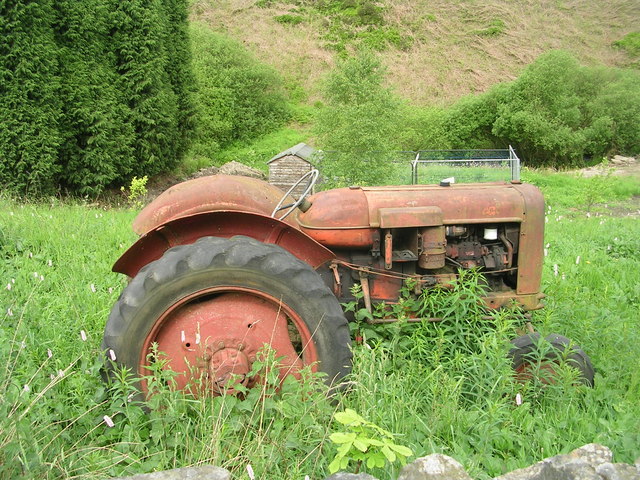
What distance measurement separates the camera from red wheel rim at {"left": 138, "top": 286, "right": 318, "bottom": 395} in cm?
261

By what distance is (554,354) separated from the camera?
3.02 m

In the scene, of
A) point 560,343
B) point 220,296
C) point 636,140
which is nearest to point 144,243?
point 220,296

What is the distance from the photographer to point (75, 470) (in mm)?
1993

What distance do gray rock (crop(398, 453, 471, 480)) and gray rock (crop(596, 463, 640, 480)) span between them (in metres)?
0.40

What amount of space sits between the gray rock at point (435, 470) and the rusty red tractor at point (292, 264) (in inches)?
39.0

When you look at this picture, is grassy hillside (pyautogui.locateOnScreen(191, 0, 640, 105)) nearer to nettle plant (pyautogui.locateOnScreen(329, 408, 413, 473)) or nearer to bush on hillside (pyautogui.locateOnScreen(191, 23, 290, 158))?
bush on hillside (pyautogui.locateOnScreen(191, 23, 290, 158))

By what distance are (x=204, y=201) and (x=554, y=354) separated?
2415mm

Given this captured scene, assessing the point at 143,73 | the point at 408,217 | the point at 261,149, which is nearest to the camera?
the point at 408,217

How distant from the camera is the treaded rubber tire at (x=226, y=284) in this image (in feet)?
8.23

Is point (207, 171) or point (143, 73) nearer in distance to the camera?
point (143, 73)

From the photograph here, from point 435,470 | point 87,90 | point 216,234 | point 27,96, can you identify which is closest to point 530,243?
point 216,234

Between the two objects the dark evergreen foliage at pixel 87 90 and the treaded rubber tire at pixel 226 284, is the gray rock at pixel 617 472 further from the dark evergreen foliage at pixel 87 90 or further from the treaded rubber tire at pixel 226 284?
the dark evergreen foliage at pixel 87 90

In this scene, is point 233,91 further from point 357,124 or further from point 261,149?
point 357,124

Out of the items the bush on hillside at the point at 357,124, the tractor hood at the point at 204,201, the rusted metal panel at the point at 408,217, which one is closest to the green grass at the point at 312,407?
the rusted metal panel at the point at 408,217
